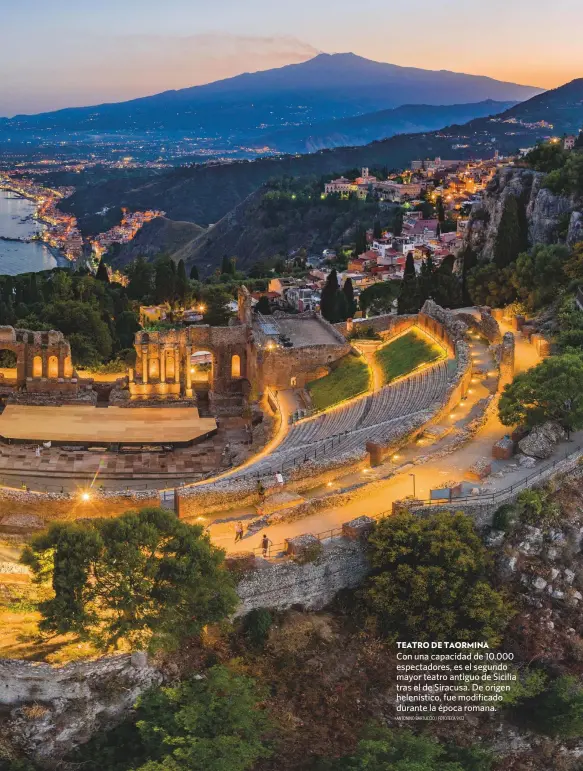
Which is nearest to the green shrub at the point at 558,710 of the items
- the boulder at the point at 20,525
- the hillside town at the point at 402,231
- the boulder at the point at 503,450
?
the boulder at the point at 503,450

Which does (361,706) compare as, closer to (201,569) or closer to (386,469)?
(201,569)

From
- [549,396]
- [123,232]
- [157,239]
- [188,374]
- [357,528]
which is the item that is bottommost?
[157,239]

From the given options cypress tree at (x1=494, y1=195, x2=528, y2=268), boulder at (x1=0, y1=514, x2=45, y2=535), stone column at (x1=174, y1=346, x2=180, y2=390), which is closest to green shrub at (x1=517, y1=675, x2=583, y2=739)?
boulder at (x1=0, y1=514, x2=45, y2=535)

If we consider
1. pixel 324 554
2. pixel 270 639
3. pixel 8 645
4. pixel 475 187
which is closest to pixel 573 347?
pixel 324 554

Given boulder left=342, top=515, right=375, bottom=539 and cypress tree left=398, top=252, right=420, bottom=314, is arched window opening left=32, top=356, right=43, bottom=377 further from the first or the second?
boulder left=342, top=515, right=375, bottom=539

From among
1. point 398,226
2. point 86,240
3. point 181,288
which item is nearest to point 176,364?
point 181,288

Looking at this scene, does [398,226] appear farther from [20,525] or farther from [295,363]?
[20,525]

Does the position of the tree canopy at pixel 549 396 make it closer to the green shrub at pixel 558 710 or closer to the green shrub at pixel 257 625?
the green shrub at pixel 558 710
